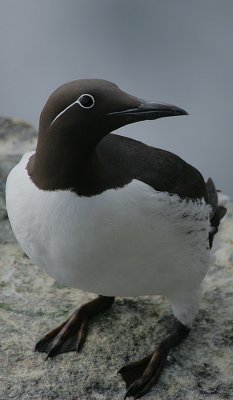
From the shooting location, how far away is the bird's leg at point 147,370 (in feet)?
11.6

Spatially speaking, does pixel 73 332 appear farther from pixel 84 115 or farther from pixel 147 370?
pixel 84 115

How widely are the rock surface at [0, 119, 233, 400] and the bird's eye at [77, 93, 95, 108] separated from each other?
135 cm

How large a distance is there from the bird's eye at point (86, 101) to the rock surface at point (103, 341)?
1354mm

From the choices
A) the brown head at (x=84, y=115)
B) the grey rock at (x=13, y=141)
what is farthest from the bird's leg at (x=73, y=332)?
the grey rock at (x=13, y=141)

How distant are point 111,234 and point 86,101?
1.82 ft

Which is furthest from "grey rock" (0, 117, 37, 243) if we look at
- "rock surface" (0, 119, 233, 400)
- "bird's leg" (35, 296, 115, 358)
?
"bird's leg" (35, 296, 115, 358)

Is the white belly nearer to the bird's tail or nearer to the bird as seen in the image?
the bird

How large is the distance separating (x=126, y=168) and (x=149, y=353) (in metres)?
1.05

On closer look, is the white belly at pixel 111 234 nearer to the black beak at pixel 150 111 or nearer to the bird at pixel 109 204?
the bird at pixel 109 204

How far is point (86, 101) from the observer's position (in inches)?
112

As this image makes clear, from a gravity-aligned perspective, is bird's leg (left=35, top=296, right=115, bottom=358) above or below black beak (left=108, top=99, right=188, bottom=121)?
below

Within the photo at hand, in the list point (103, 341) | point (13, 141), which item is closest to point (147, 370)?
point (103, 341)

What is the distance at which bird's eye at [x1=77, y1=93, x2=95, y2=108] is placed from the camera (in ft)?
9.35

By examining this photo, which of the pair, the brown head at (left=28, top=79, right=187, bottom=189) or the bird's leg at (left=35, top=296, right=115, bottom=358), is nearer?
the brown head at (left=28, top=79, right=187, bottom=189)
